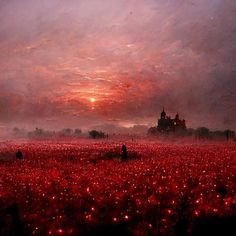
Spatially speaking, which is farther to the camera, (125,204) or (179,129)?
(179,129)

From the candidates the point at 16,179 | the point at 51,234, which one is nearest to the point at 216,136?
the point at 16,179

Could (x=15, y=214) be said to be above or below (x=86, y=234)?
above

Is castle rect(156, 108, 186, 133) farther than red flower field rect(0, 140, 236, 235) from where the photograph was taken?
Yes

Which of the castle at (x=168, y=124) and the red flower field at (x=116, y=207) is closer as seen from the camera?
the red flower field at (x=116, y=207)

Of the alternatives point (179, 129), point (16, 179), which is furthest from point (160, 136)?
point (16, 179)

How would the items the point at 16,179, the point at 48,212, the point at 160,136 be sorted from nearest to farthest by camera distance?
the point at 48,212 < the point at 16,179 < the point at 160,136

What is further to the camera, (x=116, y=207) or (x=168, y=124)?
(x=168, y=124)

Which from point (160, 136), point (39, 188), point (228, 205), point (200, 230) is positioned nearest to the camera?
point (200, 230)

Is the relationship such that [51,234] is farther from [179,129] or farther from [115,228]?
[179,129]

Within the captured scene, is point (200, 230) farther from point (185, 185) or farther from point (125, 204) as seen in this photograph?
point (185, 185)
